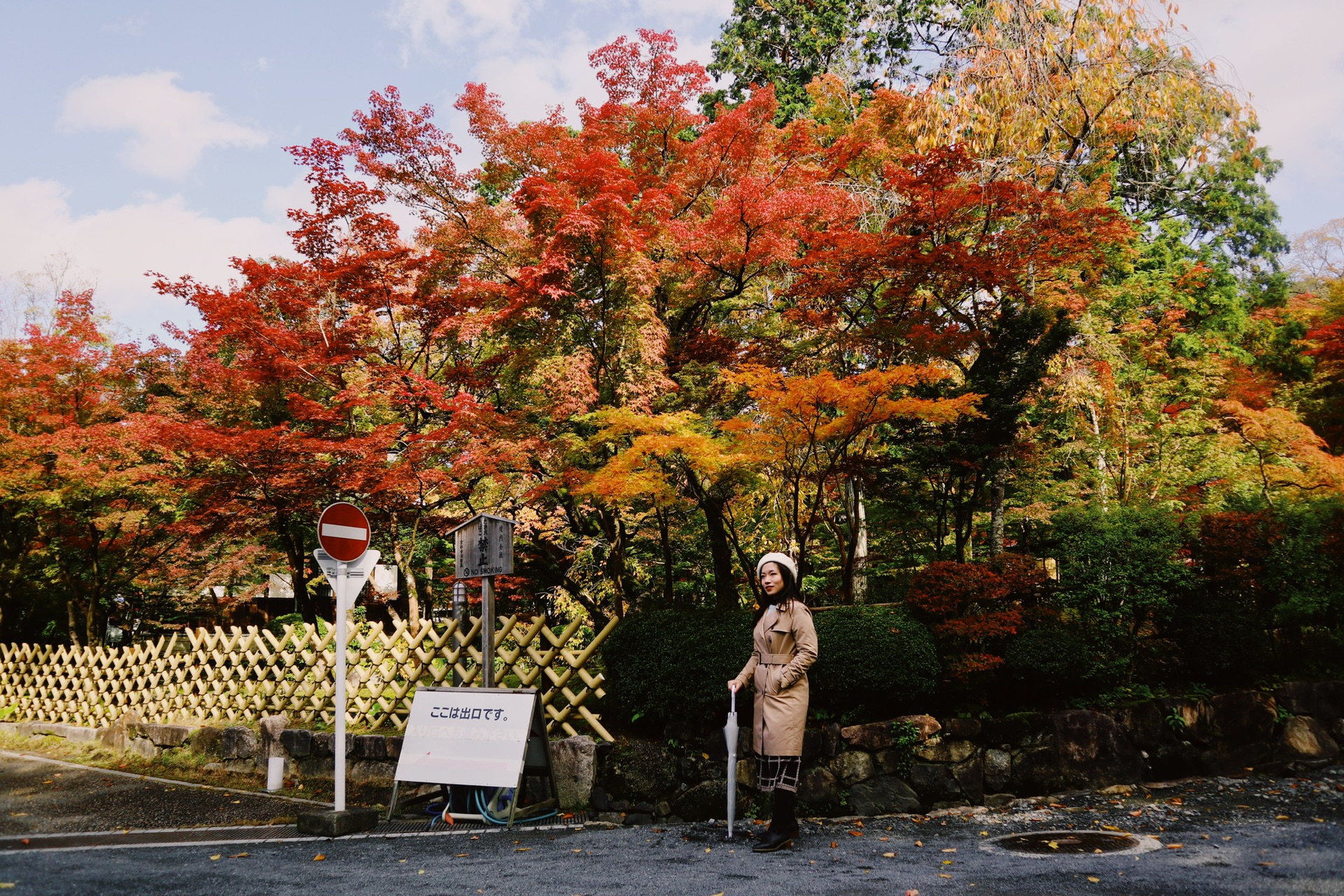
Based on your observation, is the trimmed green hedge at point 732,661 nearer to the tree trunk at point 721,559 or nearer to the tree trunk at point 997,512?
the tree trunk at point 721,559

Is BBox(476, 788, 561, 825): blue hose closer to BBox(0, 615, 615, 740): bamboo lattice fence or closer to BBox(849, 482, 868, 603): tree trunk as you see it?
BBox(0, 615, 615, 740): bamboo lattice fence

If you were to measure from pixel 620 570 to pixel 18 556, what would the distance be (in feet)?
35.4

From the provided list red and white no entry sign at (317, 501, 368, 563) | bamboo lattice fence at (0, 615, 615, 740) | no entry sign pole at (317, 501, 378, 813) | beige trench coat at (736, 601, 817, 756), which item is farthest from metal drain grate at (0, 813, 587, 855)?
red and white no entry sign at (317, 501, 368, 563)

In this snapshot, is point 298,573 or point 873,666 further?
point 298,573

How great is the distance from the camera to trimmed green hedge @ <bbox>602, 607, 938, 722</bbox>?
19.5 ft

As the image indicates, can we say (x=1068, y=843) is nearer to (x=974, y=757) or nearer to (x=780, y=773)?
(x=974, y=757)

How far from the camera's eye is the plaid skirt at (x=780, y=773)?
15.8 ft

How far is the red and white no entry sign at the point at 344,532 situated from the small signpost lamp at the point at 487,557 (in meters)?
0.79

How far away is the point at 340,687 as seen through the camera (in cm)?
593

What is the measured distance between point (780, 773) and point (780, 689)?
518 mm

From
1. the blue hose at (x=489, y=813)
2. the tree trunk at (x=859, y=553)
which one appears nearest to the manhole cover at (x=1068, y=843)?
the blue hose at (x=489, y=813)

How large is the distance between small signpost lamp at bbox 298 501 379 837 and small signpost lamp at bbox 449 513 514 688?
31.6 inches

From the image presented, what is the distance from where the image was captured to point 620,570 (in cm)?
952

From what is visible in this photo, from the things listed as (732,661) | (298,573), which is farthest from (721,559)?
(298,573)
